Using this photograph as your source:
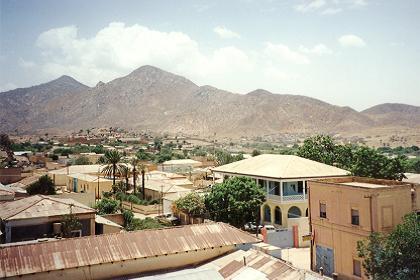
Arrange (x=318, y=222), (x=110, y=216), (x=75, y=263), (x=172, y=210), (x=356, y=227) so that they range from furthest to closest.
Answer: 1. (x=172, y=210)
2. (x=110, y=216)
3. (x=318, y=222)
4. (x=356, y=227)
5. (x=75, y=263)

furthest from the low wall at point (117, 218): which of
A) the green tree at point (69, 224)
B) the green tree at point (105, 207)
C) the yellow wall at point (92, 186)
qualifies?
the yellow wall at point (92, 186)

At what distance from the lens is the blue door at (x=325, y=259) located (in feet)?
85.0

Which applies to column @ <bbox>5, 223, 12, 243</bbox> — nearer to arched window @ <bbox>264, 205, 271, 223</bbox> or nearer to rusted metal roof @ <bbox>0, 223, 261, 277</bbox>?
rusted metal roof @ <bbox>0, 223, 261, 277</bbox>

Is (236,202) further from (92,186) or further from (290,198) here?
(92,186)

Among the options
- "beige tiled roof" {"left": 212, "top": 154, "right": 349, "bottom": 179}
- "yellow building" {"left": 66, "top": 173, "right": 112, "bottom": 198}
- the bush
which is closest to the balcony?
"beige tiled roof" {"left": 212, "top": 154, "right": 349, "bottom": 179}

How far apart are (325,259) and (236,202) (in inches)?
367

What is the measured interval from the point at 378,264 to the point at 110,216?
2458 cm

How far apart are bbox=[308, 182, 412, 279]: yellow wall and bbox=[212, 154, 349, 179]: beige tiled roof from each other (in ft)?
35.0

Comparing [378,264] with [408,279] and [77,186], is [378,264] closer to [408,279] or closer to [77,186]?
[408,279]

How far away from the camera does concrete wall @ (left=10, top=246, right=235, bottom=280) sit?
65.6 feet

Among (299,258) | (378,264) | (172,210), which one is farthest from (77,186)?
(378,264)

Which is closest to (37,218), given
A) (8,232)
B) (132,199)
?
(8,232)

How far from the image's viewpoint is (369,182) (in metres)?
28.6

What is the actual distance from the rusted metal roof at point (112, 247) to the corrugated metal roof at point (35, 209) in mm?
8884
